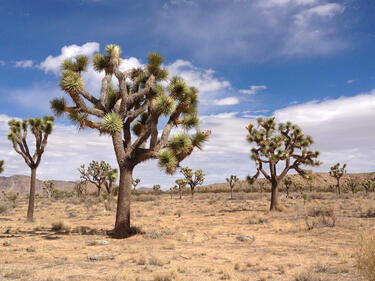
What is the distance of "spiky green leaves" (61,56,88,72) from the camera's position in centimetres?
1273

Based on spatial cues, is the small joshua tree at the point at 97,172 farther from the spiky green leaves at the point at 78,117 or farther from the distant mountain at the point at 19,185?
the distant mountain at the point at 19,185

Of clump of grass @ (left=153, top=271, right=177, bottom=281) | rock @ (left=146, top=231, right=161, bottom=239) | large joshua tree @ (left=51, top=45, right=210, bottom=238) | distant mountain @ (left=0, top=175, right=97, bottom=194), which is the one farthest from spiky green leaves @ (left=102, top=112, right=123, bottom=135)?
distant mountain @ (left=0, top=175, right=97, bottom=194)

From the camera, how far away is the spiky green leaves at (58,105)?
12453mm

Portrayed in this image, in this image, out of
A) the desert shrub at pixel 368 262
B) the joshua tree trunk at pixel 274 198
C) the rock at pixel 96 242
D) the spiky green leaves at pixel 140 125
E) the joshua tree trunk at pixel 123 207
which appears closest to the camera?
the desert shrub at pixel 368 262

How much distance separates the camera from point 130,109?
1385 centimetres

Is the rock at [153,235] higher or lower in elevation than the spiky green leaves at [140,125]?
lower

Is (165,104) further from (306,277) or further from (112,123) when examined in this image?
(306,277)

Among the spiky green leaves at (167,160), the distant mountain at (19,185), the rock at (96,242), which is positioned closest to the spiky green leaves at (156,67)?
the spiky green leaves at (167,160)

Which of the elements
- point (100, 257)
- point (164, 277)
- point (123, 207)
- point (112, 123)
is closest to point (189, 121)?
point (112, 123)

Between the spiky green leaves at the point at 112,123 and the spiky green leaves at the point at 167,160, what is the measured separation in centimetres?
191

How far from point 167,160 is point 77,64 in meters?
5.63

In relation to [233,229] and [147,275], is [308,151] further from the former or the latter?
[147,275]

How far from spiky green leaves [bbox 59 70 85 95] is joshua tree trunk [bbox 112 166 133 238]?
3.50 metres

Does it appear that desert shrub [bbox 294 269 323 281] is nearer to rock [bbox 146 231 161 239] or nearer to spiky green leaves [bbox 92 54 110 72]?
rock [bbox 146 231 161 239]
